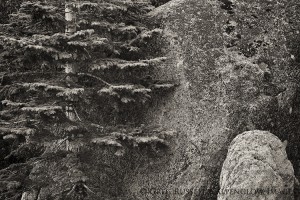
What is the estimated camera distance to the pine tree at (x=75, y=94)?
6199 millimetres

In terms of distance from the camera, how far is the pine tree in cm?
620

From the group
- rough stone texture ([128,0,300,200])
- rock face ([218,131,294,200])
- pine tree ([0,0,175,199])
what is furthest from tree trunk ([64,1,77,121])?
rock face ([218,131,294,200])

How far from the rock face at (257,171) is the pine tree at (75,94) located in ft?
4.47

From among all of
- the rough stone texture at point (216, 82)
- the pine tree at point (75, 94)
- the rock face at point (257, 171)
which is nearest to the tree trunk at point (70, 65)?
the pine tree at point (75, 94)

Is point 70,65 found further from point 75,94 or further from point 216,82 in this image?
point 216,82

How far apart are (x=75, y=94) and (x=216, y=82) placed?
2.98 meters

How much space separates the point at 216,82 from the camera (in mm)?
7379

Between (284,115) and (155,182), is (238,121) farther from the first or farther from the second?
(155,182)

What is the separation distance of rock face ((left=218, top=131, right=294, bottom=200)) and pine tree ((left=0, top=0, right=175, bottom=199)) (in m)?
1.36

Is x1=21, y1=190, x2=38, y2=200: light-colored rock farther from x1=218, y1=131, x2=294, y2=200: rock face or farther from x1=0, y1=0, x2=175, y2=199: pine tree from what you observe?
x1=218, y1=131, x2=294, y2=200: rock face

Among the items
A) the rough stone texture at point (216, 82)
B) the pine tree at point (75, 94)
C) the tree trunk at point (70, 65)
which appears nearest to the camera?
the pine tree at point (75, 94)

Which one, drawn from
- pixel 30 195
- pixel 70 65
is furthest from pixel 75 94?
pixel 30 195

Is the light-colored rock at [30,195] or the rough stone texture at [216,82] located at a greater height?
the rough stone texture at [216,82]

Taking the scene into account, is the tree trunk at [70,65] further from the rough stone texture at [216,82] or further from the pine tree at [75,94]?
the rough stone texture at [216,82]
